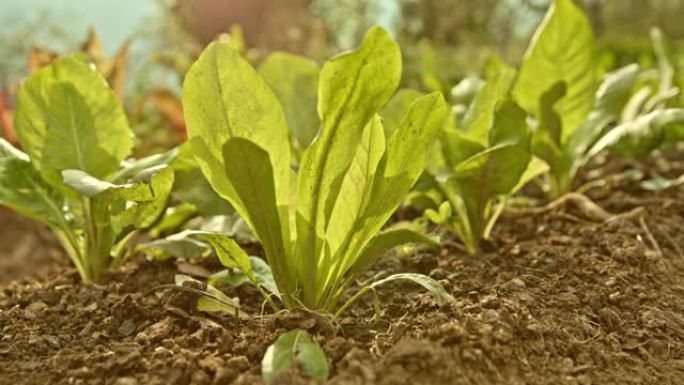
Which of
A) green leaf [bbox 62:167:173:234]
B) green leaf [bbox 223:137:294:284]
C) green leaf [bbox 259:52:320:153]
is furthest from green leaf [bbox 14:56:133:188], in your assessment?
green leaf [bbox 223:137:294:284]

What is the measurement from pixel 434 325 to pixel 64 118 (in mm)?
964

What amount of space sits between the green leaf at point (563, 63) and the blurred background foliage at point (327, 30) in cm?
215

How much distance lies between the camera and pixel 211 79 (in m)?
1.30

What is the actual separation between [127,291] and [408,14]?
7094 millimetres

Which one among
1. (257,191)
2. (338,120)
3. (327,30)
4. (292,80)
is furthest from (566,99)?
(327,30)

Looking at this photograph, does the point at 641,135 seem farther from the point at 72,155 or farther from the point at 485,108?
the point at 72,155

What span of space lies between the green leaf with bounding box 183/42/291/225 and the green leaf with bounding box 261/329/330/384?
24 centimetres

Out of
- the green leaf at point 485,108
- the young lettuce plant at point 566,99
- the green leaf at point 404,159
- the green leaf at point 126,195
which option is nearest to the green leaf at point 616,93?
the young lettuce plant at point 566,99

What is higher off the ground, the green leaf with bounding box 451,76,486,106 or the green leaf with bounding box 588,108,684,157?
the green leaf with bounding box 451,76,486,106

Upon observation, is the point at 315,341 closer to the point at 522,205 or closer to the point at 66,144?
the point at 66,144

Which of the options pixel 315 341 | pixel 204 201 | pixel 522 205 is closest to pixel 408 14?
pixel 522 205

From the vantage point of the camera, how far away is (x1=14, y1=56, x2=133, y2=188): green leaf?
170 centimetres

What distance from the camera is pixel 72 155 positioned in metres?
1.72

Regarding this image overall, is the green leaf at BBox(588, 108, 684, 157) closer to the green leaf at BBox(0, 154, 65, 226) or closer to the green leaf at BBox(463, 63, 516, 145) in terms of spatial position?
the green leaf at BBox(463, 63, 516, 145)
